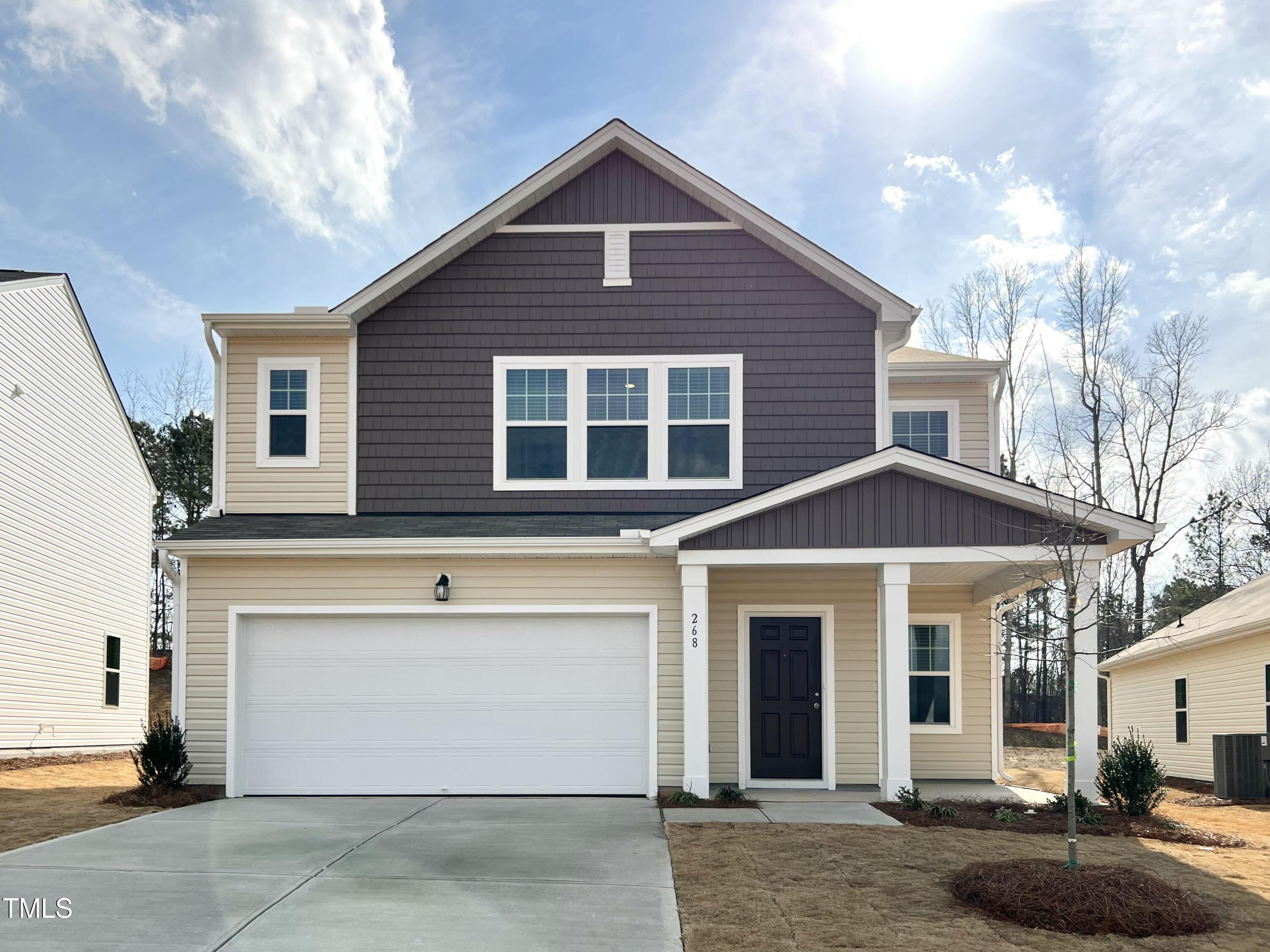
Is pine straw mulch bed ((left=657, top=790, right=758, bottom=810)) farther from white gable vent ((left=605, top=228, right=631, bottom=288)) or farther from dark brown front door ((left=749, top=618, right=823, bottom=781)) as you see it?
white gable vent ((left=605, top=228, right=631, bottom=288))

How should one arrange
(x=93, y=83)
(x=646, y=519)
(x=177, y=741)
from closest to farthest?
(x=177, y=741)
(x=646, y=519)
(x=93, y=83)

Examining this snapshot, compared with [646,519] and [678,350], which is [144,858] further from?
[678,350]

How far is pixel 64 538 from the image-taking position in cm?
1811

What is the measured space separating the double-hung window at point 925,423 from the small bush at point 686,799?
5.94 m

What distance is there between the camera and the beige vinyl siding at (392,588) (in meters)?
11.7

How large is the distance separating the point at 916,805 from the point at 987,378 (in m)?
6.42

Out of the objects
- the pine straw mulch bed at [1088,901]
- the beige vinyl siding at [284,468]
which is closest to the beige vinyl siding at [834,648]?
the beige vinyl siding at [284,468]

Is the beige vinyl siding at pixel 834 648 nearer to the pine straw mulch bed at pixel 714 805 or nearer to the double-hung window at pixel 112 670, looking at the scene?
the pine straw mulch bed at pixel 714 805

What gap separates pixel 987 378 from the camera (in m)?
14.1


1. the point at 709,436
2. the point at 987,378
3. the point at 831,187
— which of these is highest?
the point at 831,187

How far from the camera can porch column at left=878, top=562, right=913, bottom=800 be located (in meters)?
10.6


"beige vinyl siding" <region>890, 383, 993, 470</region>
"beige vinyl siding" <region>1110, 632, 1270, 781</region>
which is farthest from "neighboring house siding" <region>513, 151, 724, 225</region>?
"beige vinyl siding" <region>1110, 632, 1270, 781</region>

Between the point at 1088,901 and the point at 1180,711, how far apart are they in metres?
14.5

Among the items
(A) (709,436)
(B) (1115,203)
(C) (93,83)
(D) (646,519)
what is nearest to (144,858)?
(D) (646,519)
